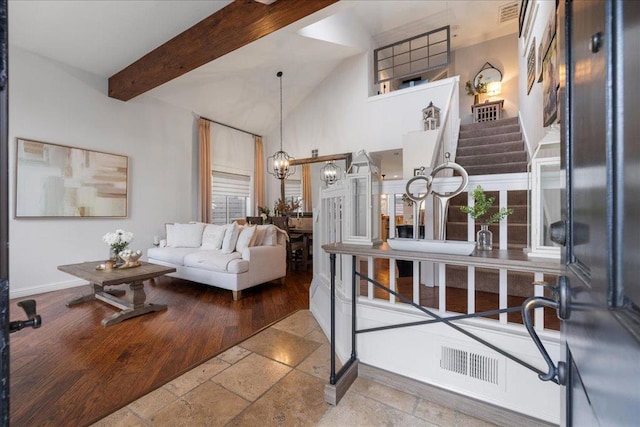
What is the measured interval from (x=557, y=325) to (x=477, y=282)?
3.15 feet

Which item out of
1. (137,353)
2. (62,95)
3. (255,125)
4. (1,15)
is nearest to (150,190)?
(62,95)

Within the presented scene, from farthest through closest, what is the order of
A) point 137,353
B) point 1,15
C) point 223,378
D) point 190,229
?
point 190,229
point 137,353
point 223,378
point 1,15

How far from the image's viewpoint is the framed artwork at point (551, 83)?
2129 millimetres

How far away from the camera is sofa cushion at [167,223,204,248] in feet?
14.4

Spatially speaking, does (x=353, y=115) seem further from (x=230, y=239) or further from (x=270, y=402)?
(x=270, y=402)

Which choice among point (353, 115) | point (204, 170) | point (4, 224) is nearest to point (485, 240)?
point (4, 224)

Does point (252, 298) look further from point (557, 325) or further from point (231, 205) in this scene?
point (231, 205)

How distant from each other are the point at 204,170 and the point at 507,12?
6593 mm

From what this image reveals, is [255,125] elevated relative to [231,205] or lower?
elevated

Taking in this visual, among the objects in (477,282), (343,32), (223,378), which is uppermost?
(343,32)

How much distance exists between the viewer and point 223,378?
1772mm

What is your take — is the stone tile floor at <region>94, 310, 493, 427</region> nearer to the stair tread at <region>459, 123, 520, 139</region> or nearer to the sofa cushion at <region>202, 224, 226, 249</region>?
the sofa cushion at <region>202, 224, 226, 249</region>

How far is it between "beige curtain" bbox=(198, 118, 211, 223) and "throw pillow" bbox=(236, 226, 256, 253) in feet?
6.77

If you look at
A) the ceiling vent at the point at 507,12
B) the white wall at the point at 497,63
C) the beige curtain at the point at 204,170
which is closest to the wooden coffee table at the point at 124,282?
the beige curtain at the point at 204,170
